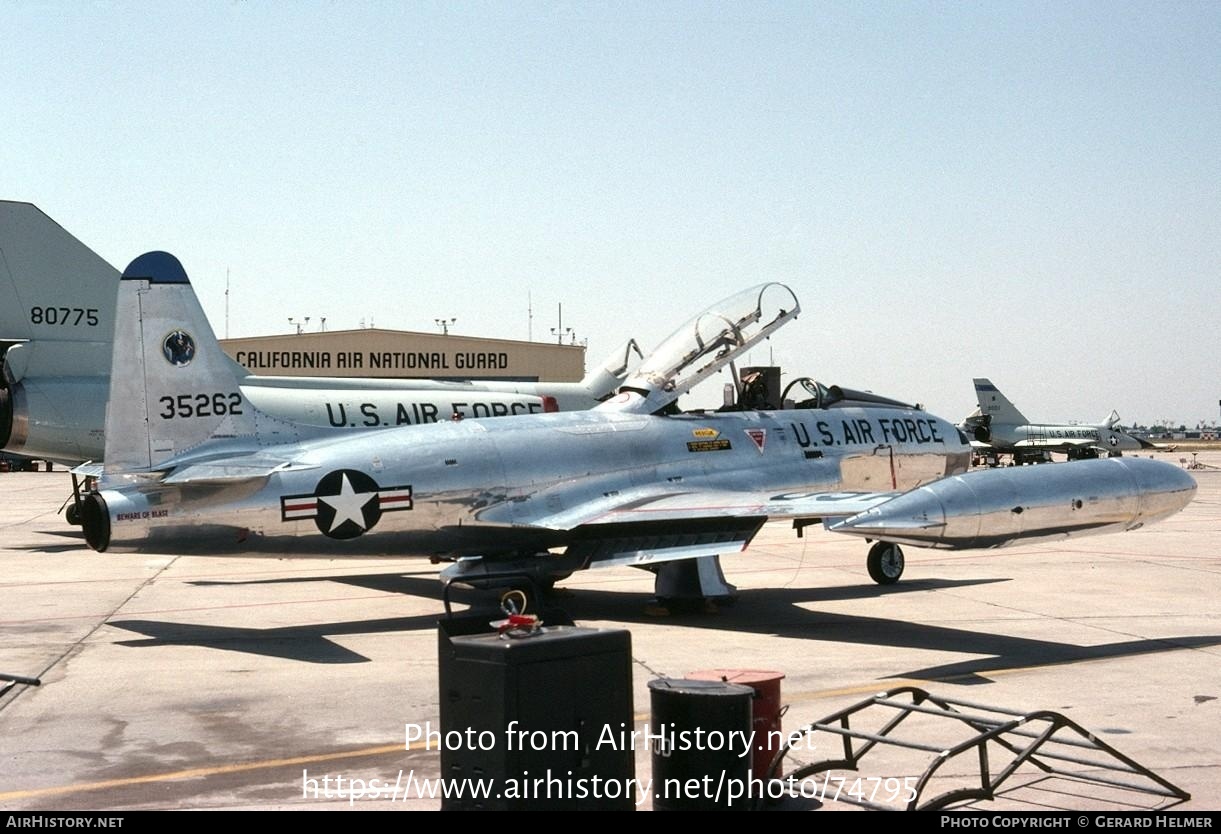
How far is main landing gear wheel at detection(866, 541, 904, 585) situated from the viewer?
16.8 meters

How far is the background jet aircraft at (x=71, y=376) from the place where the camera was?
912 inches

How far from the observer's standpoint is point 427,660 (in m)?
11.4

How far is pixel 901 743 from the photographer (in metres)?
6.66

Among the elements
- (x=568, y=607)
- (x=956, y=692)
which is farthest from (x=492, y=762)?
(x=568, y=607)

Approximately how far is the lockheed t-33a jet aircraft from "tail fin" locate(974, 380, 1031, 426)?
56302 millimetres

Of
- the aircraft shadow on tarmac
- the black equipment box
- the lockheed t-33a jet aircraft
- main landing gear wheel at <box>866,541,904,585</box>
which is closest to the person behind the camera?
the black equipment box

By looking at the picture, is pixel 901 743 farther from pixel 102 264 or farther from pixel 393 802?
pixel 102 264

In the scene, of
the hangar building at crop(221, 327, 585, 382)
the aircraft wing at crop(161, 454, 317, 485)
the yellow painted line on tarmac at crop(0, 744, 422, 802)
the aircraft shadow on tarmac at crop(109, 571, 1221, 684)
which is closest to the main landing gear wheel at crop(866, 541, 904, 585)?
the aircraft shadow on tarmac at crop(109, 571, 1221, 684)

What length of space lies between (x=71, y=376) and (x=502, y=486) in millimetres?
13509

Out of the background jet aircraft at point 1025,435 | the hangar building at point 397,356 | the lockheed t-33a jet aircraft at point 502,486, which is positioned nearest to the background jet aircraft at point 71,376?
the lockheed t-33a jet aircraft at point 502,486

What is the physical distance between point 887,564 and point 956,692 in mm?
7490

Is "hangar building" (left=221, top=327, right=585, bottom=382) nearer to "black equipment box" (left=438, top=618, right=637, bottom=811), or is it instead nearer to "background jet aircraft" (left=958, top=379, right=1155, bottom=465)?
"background jet aircraft" (left=958, top=379, right=1155, bottom=465)

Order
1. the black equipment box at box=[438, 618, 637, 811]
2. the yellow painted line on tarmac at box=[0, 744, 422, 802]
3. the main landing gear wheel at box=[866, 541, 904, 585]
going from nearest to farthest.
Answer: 1. the black equipment box at box=[438, 618, 637, 811]
2. the yellow painted line on tarmac at box=[0, 744, 422, 802]
3. the main landing gear wheel at box=[866, 541, 904, 585]

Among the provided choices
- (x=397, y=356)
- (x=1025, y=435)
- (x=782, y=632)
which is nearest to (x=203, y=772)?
(x=782, y=632)
